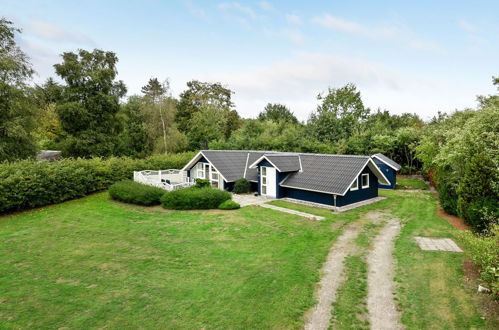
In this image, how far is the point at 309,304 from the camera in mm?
6828

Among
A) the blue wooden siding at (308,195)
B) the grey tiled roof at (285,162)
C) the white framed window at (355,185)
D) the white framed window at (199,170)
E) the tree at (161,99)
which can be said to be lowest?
the blue wooden siding at (308,195)

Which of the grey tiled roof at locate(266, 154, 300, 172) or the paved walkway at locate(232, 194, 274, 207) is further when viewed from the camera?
the grey tiled roof at locate(266, 154, 300, 172)

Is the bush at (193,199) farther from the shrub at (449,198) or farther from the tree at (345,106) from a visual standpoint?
the tree at (345,106)

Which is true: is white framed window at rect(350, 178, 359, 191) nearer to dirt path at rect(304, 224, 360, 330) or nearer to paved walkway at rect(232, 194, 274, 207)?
paved walkway at rect(232, 194, 274, 207)

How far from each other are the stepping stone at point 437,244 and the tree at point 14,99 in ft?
92.4

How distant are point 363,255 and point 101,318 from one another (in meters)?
8.54

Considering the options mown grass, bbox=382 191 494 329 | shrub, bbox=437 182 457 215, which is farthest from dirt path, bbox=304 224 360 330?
shrub, bbox=437 182 457 215

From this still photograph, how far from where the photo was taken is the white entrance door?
20.0 meters

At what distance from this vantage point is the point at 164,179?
23.4 metres

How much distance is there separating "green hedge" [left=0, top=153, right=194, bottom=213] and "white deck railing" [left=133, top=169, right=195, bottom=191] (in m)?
1.72

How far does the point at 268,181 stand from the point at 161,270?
1252 cm

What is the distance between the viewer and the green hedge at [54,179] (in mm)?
16672

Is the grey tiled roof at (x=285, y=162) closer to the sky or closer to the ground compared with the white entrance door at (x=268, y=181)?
closer to the sky

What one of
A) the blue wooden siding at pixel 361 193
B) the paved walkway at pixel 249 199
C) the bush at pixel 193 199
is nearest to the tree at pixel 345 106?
the blue wooden siding at pixel 361 193
